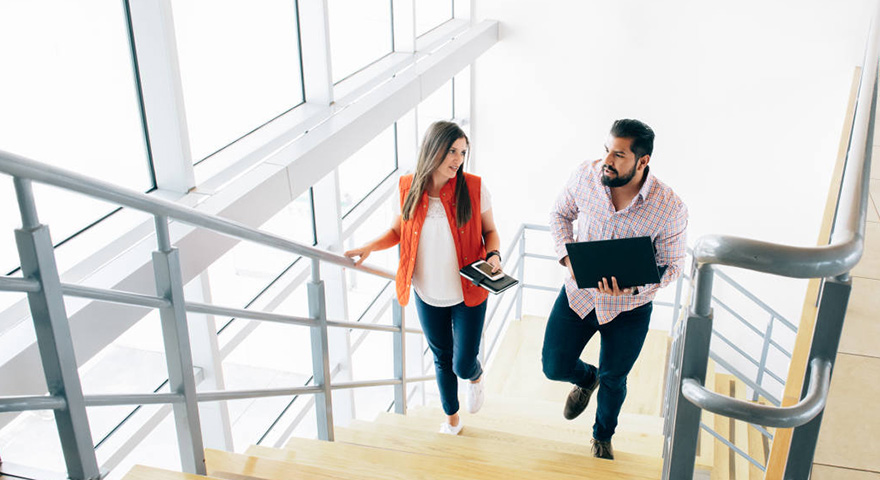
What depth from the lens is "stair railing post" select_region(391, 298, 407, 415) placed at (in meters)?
3.17

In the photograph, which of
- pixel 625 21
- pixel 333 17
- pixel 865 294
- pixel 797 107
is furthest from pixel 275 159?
pixel 797 107

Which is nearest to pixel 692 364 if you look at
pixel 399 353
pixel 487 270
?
pixel 487 270

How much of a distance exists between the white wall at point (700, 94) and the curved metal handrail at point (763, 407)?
506cm

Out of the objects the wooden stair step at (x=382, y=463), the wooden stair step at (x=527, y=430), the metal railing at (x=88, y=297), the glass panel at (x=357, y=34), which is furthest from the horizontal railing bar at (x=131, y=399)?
the glass panel at (x=357, y=34)

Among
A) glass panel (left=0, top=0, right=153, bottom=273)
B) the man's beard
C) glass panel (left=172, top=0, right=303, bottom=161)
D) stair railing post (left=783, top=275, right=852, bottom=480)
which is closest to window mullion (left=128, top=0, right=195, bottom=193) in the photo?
glass panel (left=0, top=0, right=153, bottom=273)

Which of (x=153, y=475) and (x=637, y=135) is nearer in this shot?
(x=153, y=475)

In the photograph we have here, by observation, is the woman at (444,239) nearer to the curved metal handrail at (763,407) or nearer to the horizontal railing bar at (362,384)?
the horizontal railing bar at (362,384)

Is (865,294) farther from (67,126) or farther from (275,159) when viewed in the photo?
(67,126)

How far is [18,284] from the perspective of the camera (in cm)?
125

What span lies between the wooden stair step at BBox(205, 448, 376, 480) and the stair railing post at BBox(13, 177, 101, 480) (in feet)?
1.55

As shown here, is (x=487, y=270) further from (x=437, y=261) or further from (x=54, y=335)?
(x=54, y=335)

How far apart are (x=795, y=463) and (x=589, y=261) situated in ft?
4.47

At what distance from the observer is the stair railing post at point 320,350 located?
2342mm

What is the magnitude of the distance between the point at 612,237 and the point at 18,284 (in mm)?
1914
